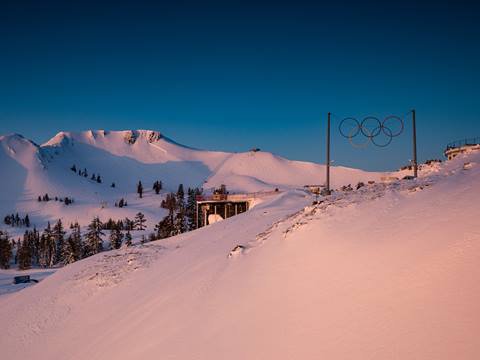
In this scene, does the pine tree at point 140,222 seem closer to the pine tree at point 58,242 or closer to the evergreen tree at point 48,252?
the pine tree at point 58,242

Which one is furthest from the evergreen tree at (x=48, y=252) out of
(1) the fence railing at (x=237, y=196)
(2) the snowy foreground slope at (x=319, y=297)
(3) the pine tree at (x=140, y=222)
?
(2) the snowy foreground slope at (x=319, y=297)

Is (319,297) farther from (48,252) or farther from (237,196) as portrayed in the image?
(48,252)

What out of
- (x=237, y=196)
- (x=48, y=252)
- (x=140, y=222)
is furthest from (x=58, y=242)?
(x=237, y=196)

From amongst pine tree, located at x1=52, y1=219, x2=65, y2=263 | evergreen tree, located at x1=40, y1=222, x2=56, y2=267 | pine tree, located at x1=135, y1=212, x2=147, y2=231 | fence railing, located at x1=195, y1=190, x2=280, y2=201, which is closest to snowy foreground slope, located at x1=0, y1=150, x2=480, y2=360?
fence railing, located at x1=195, y1=190, x2=280, y2=201

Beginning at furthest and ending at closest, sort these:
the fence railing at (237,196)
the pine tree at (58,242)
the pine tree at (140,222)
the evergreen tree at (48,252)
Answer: the pine tree at (140,222) < the pine tree at (58,242) < the evergreen tree at (48,252) < the fence railing at (237,196)

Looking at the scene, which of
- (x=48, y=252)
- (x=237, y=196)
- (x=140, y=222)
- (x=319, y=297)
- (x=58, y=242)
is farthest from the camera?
(x=140, y=222)

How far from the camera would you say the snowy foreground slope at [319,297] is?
8.48 m

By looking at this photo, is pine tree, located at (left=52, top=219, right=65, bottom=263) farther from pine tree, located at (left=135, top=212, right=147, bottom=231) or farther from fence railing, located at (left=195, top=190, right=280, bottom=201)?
fence railing, located at (left=195, top=190, right=280, bottom=201)

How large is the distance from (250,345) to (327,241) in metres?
5.35

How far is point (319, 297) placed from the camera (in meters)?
10.8

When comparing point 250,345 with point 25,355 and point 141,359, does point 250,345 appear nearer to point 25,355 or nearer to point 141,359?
point 141,359

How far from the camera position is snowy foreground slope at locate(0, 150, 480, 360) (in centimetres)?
848

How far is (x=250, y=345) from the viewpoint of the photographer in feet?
33.5

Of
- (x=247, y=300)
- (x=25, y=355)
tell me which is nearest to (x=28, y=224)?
(x=25, y=355)
